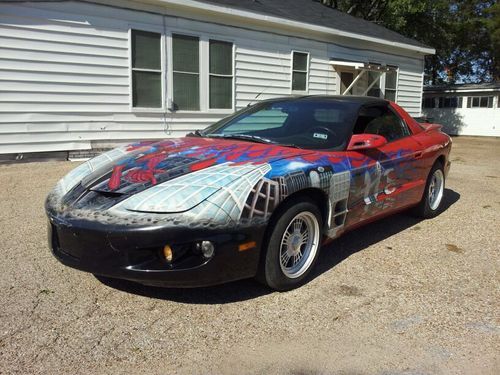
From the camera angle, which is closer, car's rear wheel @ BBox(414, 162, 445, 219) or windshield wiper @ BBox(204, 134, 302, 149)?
windshield wiper @ BBox(204, 134, 302, 149)

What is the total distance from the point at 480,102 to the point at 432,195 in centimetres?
2189

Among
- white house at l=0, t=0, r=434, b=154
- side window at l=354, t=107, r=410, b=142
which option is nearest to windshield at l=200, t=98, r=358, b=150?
side window at l=354, t=107, r=410, b=142

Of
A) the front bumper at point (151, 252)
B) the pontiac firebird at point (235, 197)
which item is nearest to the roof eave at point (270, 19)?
the pontiac firebird at point (235, 197)

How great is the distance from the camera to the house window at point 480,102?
78.7 feet

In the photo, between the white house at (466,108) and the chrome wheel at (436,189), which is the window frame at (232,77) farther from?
the white house at (466,108)

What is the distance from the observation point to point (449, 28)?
2619 cm

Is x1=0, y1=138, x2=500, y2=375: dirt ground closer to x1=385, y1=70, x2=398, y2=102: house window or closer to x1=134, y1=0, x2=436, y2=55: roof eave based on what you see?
x1=134, y1=0, x2=436, y2=55: roof eave

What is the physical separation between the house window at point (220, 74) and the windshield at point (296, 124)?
589 centimetres

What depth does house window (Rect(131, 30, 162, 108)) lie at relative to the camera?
9117 mm

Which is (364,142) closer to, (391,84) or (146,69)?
(146,69)

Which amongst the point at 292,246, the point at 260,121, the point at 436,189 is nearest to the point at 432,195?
the point at 436,189

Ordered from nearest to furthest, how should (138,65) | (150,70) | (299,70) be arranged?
1. (138,65)
2. (150,70)
3. (299,70)

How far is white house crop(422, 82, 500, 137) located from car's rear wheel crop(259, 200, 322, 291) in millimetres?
23502

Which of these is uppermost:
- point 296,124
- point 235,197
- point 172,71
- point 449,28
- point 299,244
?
point 449,28
